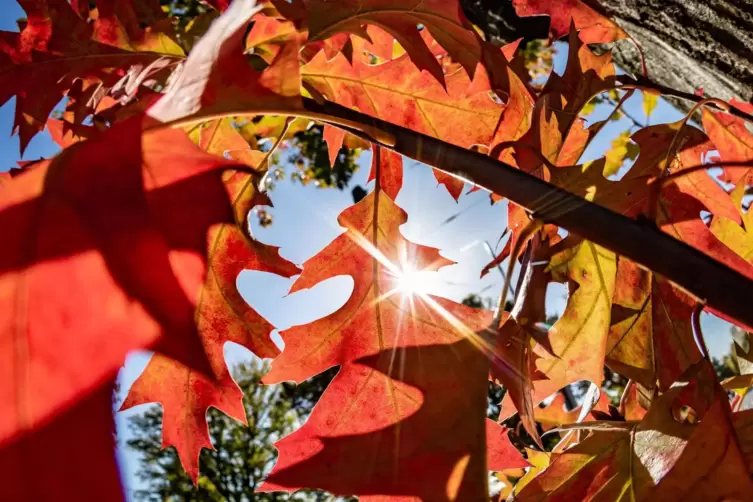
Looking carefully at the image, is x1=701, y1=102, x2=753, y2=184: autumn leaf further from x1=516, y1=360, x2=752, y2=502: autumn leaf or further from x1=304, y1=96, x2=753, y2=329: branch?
x1=304, y1=96, x2=753, y2=329: branch

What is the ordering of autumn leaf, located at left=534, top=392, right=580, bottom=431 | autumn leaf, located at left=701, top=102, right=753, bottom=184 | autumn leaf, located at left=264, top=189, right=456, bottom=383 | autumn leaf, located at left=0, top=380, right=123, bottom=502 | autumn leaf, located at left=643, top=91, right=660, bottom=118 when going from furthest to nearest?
autumn leaf, located at left=643, top=91, right=660, bottom=118, autumn leaf, located at left=534, top=392, right=580, bottom=431, autumn leaf, located at left=701, top=102, right=753, bottom=184, autumn leaf, located at left=264, top=189, right=456, bottom=383, autumn leaf, located at left=0, top=380, right=123, bottom=502

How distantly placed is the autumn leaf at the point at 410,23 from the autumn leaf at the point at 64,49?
0.38 m

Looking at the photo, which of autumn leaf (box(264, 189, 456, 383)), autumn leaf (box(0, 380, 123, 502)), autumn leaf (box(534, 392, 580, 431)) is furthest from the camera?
autumn leaf (box(534, 392, 580, 431))

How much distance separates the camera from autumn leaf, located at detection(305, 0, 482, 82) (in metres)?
0.59

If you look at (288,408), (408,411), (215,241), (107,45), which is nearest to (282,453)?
(408,411)

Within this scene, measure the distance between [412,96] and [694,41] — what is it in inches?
29.5

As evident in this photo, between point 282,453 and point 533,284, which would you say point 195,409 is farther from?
point 533,284

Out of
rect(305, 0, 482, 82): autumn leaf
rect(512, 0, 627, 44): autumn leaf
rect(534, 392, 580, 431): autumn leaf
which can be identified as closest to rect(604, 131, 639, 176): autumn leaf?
rect(534, 392, 580, 431): autumn leaf

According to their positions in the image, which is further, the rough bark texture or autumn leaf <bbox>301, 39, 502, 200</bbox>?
the rough bark texture

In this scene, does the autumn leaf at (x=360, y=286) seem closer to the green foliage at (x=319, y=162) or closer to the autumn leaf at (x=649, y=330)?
the autumn leaf at (x=649, y=330)

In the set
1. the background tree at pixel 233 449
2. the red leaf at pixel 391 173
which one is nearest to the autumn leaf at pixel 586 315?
the red leaf at pixel 391 173

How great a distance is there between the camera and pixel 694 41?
1.18 m

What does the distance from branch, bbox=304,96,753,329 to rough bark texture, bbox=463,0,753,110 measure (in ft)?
2.11

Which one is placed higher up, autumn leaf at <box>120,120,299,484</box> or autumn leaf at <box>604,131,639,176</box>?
autumn leaf at <box>604,131,639,176</box>
